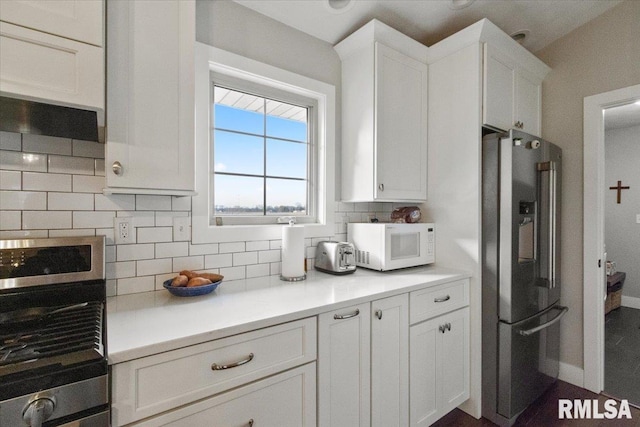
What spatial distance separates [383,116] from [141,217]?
1.47 metres

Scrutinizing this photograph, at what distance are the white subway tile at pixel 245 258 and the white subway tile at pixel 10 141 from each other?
0.98 metres

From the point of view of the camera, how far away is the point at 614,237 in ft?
13.6

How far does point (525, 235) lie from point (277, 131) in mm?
1708

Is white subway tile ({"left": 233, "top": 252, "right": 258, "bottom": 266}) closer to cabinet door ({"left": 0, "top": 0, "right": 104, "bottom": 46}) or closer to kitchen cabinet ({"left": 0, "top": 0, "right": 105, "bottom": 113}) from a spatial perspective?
kitchen cabinet ({"left": 0, "top": 0, "right": 105, "bottom": 113})

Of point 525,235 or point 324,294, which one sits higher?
point 525,235

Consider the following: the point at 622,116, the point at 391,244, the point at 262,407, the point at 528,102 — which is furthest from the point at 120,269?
the point at 622,116

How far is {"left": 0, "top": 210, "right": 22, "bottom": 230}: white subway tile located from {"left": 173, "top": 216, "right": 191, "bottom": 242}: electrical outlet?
1.80 feet

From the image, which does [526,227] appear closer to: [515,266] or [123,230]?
[515,266]

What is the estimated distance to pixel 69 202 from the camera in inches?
49.4

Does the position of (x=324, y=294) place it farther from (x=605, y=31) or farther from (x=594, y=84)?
(x=605, y=31)

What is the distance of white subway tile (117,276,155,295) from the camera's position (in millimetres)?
1366

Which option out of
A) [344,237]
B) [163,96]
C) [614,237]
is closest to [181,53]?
[163,96]

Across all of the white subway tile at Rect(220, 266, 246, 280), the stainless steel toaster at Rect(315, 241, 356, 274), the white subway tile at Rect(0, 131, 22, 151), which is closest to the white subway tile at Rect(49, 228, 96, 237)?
the white subway tile at Rect(0, 131, 22, 151)

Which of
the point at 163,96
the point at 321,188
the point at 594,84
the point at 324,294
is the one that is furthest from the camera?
the point at 594,84
